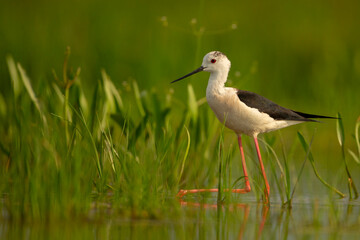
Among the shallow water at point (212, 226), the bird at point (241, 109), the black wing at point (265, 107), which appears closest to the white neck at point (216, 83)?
the bird at point (241, 109)

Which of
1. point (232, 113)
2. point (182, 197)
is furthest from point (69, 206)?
point (232, 113)

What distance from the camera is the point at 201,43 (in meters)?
10.1

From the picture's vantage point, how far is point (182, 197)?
19.1ft

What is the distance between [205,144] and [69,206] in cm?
260

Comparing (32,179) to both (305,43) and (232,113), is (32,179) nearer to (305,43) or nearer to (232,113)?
→ (232,113)

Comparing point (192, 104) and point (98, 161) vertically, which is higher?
point (192, 104)

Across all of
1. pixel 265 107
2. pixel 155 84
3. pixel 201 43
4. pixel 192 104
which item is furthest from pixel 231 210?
pixel 201 43

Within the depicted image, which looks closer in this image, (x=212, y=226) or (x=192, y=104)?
(x=212, y=226)

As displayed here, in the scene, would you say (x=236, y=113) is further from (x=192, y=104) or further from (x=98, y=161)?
(x=98, y=161)

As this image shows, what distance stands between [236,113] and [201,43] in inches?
169

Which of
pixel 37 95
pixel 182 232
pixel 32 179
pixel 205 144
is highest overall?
pixel 37 95

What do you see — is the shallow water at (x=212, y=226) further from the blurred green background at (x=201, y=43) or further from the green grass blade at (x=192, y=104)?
the blurred green background at (x=201, y=43)

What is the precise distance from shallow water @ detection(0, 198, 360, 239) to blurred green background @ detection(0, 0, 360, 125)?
3.78 meters

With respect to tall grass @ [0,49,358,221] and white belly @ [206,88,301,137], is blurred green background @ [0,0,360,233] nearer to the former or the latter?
tall grass @ [0,49,358,221]
